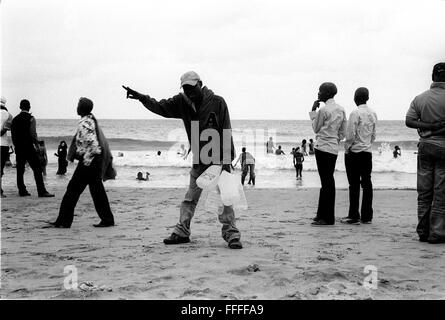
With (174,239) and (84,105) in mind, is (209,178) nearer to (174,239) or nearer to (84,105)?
(174,239)

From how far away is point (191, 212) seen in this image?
218 inches

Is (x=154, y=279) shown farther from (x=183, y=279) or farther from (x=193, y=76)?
(x=193, y=76)

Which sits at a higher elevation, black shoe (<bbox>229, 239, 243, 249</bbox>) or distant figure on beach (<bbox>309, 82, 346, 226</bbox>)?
distant figure on beach (<bbox>309, 82, 346, 226</bbox>)

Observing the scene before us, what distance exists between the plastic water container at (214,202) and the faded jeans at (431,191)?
227 centimetres

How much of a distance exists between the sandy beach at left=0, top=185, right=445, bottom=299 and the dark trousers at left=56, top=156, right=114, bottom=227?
0.78 ft

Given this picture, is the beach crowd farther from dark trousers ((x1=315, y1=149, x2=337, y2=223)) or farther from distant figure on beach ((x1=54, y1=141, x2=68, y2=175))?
distant figure on beach ((x1=54, y1=141, x2=68, y2=175))

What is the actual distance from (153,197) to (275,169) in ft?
43.6

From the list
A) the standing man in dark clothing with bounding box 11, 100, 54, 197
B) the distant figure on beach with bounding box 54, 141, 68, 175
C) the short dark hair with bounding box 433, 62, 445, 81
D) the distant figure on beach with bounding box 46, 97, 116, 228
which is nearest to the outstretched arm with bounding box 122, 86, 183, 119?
the distant figure on beach with bounding box 46, 97, 116, 228

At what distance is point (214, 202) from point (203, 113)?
925 mm

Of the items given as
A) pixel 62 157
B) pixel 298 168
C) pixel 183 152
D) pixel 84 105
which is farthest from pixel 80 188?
pixel 183 152

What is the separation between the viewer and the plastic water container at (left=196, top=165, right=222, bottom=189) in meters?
5.23

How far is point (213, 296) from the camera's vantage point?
3.63 meters

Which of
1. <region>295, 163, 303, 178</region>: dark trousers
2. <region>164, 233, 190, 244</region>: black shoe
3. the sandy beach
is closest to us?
the sandy beach

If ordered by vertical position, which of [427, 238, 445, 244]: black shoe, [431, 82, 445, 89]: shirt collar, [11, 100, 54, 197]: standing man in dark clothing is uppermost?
[431, 82, 445, 89]: shirt collar
